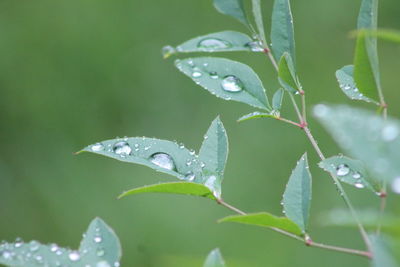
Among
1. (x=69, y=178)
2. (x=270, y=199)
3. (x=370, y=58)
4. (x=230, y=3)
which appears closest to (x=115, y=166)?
(x=69, y=178)

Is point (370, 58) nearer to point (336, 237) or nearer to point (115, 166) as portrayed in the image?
point (336, 237)

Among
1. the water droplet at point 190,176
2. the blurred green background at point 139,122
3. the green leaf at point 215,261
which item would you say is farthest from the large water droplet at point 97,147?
the blurred green background at point 139,122

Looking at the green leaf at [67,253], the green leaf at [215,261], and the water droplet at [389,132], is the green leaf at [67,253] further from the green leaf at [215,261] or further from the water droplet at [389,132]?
the water droplet at [389,132]

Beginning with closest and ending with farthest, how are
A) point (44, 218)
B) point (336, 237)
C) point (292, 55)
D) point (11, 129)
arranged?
point (292, 55) < point (336, 237) < point (44, 218) < point (11, 129)

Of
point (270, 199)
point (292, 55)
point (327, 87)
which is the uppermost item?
point (292, 55)

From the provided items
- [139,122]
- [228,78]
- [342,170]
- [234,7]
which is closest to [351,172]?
[342,170]

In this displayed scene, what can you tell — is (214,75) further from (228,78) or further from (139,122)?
(139,122)
